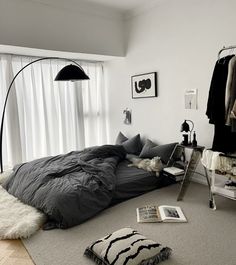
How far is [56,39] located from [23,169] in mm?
1965

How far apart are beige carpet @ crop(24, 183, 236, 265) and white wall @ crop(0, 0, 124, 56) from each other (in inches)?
100

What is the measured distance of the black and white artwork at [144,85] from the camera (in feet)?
13.5

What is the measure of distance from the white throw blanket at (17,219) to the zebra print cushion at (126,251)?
2.23 ft

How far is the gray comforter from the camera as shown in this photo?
8.14 feet

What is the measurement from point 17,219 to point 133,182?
1.37 metres

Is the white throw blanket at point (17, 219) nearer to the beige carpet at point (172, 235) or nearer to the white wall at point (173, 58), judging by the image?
the beige carpet at point (172, 235)

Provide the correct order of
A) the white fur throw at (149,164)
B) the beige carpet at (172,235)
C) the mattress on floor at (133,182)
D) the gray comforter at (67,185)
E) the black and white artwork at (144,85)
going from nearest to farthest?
the beige carpet at (172,235), the gray comforter at (67,185), the mattress on floor at (133,182), the white fur throw at (149,164), the black and white artwork at (144,85)

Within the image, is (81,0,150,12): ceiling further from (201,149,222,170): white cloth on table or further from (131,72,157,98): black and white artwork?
(201,149,222,170): white cloth on table

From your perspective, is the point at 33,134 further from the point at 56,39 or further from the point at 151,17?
the point at 151,17

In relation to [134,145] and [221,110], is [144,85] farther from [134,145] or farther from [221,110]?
[221,110]

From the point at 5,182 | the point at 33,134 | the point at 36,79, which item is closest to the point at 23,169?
the point at 5,182

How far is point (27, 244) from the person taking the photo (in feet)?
7.24

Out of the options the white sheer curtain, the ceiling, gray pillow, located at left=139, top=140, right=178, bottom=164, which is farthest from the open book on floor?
the ceiling

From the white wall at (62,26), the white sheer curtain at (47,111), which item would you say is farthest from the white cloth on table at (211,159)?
the white sheer curtain at (47,111)
